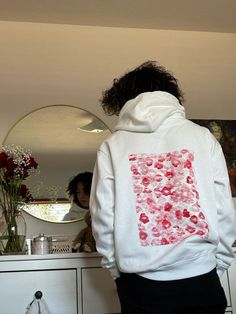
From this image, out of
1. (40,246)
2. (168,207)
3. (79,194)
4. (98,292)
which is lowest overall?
(98,292)

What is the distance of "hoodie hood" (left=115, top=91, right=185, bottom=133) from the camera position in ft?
3.47

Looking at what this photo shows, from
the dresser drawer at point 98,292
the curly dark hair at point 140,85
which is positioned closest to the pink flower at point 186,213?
the curly dark hair at point 140,85

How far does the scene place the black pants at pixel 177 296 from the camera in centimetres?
90

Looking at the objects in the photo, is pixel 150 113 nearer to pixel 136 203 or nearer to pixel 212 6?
pixel 136 203

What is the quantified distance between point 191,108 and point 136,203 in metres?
1.43

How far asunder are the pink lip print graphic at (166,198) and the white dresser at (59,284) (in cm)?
47

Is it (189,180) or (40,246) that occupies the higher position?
(189,180)

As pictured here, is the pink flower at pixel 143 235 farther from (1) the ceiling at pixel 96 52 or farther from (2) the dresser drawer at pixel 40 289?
(1) the ceiling at pixel 96 52

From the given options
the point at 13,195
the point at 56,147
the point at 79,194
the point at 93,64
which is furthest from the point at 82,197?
the point at 93,64

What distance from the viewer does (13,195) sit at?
1.61 meters

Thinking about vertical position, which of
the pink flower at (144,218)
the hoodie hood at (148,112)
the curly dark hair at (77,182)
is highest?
the hoodie hood at (148,112)

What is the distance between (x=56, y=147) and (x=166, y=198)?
1.15m

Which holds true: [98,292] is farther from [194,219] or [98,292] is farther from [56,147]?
[56,147]

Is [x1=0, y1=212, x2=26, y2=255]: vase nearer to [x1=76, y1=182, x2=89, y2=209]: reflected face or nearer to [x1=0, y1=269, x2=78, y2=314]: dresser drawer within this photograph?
[x1=0, y1=269, x2=78, y2=314]: dresser drawer
